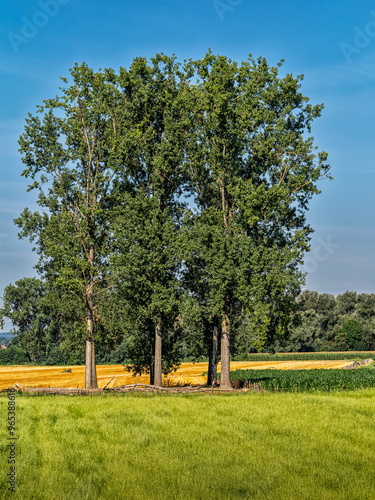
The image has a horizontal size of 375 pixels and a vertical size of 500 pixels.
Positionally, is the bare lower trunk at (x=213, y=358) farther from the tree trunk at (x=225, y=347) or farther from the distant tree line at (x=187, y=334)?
the tree trunk at (x=225, y=347)

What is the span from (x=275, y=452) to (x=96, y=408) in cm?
1243

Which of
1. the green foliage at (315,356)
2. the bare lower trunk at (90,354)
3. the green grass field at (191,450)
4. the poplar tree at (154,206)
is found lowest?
the green foliage at (315,356)

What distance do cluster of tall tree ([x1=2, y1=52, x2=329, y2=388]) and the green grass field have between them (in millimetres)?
11621

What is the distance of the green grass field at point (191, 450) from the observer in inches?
530

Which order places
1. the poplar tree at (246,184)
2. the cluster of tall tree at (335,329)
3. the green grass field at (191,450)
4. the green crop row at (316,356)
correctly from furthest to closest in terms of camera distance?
the cluster of tall tree at (335,329)
the green crop row at (316,356)
the poplar tree at (246,184)
the green grass field at (191,450)

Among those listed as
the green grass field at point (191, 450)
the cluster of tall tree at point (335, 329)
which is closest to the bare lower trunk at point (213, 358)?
the green grass field at point (191, 450)

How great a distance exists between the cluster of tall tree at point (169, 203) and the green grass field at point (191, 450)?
11.6m

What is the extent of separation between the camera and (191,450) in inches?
696

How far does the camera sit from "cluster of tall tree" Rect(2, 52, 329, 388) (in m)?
38.4

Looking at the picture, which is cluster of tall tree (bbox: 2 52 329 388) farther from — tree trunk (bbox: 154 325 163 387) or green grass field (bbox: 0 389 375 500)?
green grass field (bbox: 0 389 375 500)

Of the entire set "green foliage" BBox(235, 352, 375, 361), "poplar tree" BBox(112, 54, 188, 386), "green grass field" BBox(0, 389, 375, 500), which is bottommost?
"green foliage" BBox(235, 352, 375, 361)

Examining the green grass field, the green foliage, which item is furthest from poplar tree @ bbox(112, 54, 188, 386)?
the green foliage

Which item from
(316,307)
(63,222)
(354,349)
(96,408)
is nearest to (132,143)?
(63,222)

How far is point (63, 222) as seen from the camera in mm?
40469
